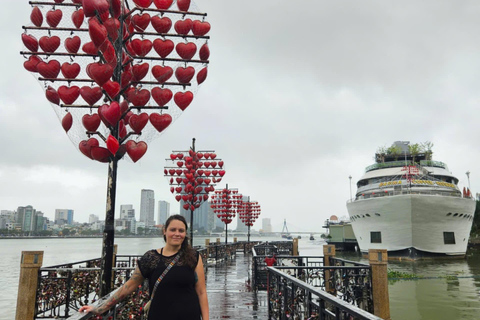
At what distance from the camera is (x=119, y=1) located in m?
6.77

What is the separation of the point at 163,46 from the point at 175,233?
5.26 metres

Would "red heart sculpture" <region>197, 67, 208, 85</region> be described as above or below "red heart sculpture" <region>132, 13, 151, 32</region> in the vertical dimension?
below

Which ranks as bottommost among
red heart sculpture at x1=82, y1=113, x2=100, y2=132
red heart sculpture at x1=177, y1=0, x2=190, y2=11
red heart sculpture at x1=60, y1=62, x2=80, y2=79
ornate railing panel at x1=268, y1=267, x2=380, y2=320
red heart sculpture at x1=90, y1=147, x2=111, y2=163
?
ornate railing panel at x1=268, y1=267, x2=380, y2=320

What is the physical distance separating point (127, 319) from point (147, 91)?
4.19m

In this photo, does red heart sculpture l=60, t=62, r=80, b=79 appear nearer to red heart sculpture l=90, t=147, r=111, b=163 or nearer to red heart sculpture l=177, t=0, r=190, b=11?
red heart sculpture l=90, t=147, r=111, b=163

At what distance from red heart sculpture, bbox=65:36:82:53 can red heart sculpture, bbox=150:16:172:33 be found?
1.53 meters

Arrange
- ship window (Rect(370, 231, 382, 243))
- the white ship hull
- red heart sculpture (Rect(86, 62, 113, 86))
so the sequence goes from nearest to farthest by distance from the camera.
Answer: red heart sculpture (Rect(86, 62, 113, 86)) < the white ship hull < ship window (Rect(370, 231, 382, 243))

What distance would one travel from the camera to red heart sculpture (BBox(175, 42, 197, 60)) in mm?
7590

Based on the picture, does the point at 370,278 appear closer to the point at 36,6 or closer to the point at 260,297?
the point at 260,297

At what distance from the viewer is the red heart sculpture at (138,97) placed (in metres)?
7.01

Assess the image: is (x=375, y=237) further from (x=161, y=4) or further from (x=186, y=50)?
(x=161, y=4)

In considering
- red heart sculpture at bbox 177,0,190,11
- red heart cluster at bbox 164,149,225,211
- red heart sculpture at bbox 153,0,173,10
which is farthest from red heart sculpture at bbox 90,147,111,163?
red heart cluster at bbox 164,149,225,211

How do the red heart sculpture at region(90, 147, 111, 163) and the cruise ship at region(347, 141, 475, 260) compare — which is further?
the cruise ship at region(347, 141, 475, 260)

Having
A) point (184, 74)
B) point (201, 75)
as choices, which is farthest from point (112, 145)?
point (201, 75)
